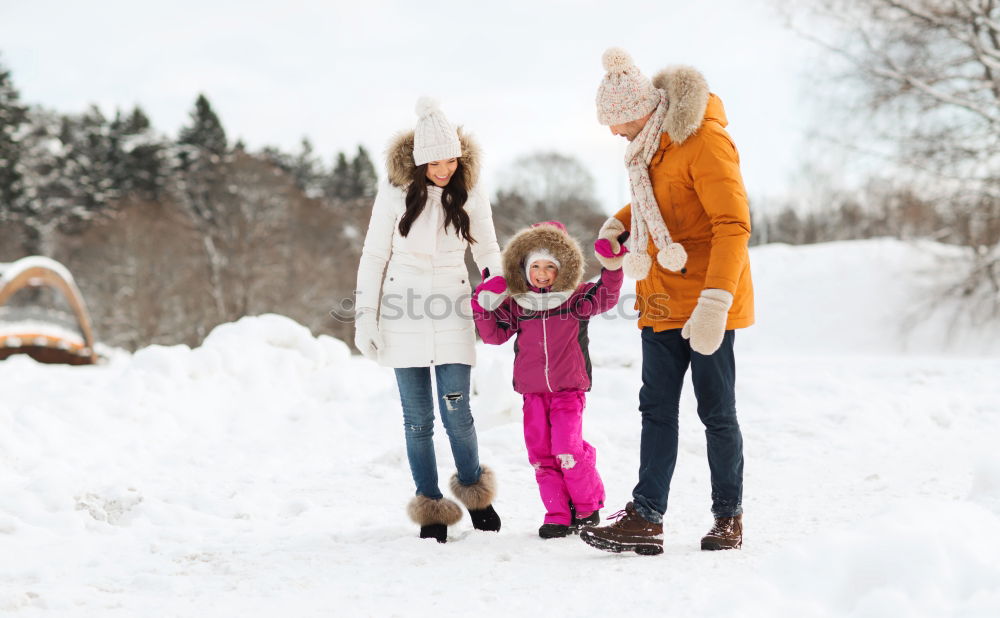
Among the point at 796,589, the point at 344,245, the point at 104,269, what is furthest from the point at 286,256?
the point at 796,589

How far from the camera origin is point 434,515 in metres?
3.19

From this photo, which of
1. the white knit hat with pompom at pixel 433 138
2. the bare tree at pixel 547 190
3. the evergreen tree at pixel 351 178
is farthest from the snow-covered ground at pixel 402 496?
the evergreen tree at pixel 351 178

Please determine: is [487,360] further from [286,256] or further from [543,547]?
[286,256]

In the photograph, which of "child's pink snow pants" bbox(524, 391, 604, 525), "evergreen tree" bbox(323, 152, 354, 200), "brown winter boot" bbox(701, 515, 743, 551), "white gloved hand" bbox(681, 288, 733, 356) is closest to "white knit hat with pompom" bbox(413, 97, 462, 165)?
"child's pink snow pants" bbox(524, 391, 604, 525)

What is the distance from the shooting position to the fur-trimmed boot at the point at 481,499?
10.9 feet

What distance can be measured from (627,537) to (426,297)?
4.31 ft

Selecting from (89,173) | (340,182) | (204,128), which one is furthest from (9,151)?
(340,182)

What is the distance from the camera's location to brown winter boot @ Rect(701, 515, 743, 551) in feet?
9.34

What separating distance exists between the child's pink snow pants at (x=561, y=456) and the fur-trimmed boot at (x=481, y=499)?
24 cm

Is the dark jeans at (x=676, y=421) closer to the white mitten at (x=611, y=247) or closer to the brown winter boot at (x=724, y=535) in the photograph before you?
the brown winter boot at (x=724, y=535)

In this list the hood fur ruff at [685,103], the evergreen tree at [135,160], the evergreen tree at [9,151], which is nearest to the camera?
the hood fur ruff at [685,103]

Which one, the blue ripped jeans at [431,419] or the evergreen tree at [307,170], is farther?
the evergreen tree at [307,170]

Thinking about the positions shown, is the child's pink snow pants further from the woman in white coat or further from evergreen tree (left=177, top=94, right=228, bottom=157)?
evergreen tree (left=177, top=94, right=228, bottom=157)

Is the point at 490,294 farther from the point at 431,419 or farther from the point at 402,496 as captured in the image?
the point at 402,496
